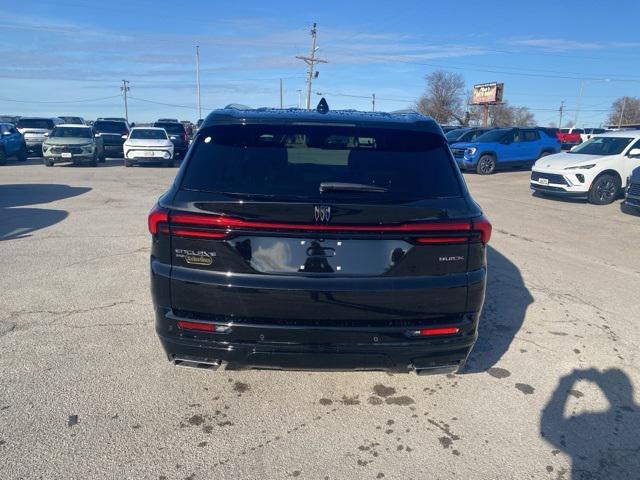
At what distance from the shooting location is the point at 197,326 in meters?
Result: 2.63

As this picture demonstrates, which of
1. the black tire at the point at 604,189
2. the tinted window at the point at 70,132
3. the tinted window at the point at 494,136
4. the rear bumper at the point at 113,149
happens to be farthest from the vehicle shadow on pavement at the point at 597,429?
the rear bumper at the point at 113,149

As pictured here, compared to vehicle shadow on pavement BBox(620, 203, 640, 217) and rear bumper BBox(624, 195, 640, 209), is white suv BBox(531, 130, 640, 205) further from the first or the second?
rear bumper BBox(624, 195, 640, 209)

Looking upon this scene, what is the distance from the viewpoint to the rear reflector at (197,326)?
2.62 m

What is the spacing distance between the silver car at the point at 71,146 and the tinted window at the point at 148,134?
64.8 inches

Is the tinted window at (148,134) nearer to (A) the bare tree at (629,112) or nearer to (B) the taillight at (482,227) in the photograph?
(B) the taillight at (482,227)

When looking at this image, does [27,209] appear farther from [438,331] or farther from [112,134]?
[112,134]

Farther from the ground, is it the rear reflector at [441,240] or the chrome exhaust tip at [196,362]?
the rear reflector at [441,240]

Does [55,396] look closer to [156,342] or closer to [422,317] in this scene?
[156,342]

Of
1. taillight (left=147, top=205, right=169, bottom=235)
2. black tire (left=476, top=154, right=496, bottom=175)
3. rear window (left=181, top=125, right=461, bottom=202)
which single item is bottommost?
black tire (left=476, top=154, right=496, bottom=175)

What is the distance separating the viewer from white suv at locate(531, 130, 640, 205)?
1212 cm

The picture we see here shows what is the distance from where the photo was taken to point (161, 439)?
2.72 meters

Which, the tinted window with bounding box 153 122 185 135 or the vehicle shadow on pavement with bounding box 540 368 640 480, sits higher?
the tinted window with bounding box 153 122 185 135

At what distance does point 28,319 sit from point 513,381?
4.19 metres

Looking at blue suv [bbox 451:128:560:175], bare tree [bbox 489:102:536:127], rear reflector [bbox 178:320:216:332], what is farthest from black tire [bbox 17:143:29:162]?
bare tree [bbox 489:102:536:127]
